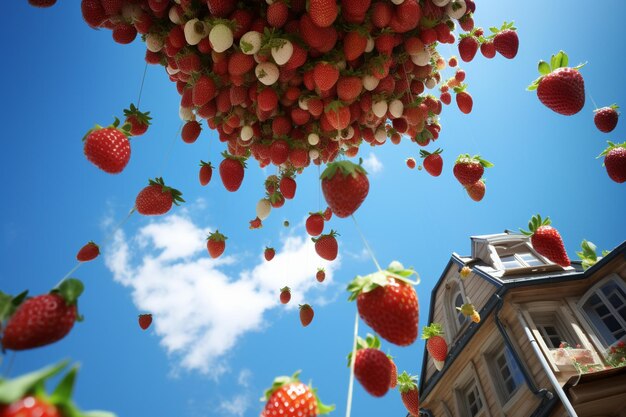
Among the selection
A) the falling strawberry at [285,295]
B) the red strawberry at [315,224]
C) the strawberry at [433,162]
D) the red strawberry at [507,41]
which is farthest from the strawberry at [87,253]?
the red strawberry at [507,41]

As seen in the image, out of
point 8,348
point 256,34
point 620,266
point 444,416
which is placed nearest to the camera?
point 8,348

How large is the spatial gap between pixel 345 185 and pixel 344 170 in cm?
7

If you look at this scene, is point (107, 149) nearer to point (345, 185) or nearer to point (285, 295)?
point (345, 185)

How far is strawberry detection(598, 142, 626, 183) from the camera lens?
9.23ft

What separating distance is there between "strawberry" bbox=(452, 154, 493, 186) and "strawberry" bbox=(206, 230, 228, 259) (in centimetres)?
229

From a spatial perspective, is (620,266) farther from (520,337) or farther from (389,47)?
(389,47)

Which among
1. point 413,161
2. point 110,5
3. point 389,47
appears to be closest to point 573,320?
point 413,161

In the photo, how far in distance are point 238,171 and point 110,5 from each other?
142 centimetres

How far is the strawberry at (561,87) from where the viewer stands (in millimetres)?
2531

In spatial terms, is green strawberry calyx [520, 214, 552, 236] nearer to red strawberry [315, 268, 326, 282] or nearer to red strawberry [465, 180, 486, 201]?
red strawberry [465, 180, 486, 201]

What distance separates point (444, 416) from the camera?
7.93m

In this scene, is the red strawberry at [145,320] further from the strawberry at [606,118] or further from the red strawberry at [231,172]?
the strawberry at [606,118]

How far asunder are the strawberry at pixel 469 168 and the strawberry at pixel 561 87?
26.2 inches

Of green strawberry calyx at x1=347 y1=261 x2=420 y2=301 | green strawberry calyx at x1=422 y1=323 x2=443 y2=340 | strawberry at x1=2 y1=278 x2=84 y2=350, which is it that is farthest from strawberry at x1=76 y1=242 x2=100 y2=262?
green strawberry calyx at x1=422 y1=323 x2=443 y2=340
